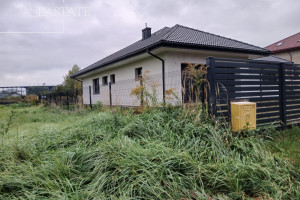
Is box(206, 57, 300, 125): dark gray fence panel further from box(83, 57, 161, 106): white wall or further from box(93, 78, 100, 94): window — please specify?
box(93, 78, 100, 94): window

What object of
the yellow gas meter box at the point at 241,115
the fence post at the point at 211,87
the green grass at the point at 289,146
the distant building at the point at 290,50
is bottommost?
the green grass at the point at 289,146

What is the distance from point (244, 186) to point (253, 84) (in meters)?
2.71

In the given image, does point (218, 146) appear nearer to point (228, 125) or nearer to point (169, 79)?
point (228, 125)

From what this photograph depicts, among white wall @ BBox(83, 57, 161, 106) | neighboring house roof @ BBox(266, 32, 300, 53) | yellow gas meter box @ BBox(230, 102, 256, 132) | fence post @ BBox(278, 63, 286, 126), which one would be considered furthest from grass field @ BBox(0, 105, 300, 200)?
neighboring house roof @ BBox(266, 32, 300, 53)

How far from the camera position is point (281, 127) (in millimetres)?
→ 4332

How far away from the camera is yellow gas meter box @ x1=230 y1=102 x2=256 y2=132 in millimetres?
3265

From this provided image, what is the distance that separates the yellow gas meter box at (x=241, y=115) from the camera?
327cm

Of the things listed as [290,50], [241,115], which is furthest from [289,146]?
[290,50]

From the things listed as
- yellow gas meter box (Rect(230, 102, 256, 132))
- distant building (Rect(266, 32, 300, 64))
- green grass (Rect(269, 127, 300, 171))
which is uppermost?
distant building (Rect(266, 32, 300, 64))

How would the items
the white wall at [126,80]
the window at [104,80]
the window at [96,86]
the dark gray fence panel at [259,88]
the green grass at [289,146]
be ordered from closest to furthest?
the green grass at [289,146], the dark gray fence panel at [259,88], the white wall at [126,80], the window at [104,80], the window at [96,86]

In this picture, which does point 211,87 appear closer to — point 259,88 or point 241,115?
point 241,115

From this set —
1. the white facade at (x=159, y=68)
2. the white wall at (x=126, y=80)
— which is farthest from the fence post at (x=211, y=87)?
the white facade at (x=159, y=68)

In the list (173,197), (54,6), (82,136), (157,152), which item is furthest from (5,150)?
(54,6)

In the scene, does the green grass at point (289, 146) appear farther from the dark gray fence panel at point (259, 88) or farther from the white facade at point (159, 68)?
the white facade at point (159, 68)
